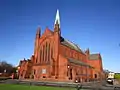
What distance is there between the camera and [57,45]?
5466 centimetres

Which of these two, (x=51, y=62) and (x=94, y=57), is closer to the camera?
(x=51, y=62)

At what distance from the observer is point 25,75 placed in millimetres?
56281

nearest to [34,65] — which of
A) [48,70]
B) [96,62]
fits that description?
[48,70]

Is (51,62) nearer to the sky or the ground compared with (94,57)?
nearer to the ground

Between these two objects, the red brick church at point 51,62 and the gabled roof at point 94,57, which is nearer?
the red brick church at point 51,62

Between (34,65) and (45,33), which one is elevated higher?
(45,33)

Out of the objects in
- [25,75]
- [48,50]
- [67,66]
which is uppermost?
[48,50]

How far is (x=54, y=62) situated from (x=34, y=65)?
8.76 meters

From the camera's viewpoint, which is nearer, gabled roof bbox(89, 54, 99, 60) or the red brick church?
the red brick church

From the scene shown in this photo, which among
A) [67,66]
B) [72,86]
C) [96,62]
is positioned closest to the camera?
[72,86]

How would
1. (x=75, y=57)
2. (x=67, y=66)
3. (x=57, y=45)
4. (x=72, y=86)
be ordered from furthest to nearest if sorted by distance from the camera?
(x=75, y=57)
(x=57, y=45)
(x=67, y=66)
(x=72, y=86)

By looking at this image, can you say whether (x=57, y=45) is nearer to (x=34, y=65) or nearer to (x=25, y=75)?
(x=34, y=65)

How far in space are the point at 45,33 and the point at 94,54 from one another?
43.7 meters

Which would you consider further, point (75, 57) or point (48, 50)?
point (75, 57)
